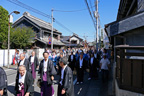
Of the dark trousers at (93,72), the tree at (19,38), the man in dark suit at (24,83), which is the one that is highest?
the tree at (19,38)

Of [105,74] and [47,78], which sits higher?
[47,78]

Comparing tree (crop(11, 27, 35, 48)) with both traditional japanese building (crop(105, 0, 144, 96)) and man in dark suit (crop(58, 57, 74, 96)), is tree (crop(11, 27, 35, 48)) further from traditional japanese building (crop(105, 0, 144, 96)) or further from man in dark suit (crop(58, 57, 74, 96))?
traditional japanese building (crop(105, 0, 144, 96))

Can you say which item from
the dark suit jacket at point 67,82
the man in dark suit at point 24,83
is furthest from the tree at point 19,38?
the dark suit jacket at point 67,82

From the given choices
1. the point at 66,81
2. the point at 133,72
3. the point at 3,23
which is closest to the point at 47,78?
the point at 66,81

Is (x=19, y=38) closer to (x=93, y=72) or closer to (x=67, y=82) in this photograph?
(x=93, y=72)

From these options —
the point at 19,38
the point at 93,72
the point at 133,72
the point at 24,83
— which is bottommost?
the point at 93,72

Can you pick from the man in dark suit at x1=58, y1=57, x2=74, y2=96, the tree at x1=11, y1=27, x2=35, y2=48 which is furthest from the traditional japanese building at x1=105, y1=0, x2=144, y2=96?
the tree at x1=11, y1=27, x2=35, y2=48

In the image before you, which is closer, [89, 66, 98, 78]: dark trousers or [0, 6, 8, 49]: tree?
[89, 66, 98, 78]: dark trousers

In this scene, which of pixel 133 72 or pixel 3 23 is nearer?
pixel 133 72

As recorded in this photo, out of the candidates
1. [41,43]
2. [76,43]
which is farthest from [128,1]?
[76,43]

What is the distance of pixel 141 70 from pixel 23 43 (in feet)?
62.2

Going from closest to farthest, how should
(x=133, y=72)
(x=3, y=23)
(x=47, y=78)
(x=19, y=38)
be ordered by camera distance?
(x=133, y=72) < (x=47, y=78) < (x=3, y=23) < (x=19, y=38)

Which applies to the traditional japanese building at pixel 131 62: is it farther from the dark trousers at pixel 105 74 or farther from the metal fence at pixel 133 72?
the dark trousers at pixel 105 74

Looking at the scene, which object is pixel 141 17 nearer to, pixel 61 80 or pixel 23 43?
pixel 61 80
